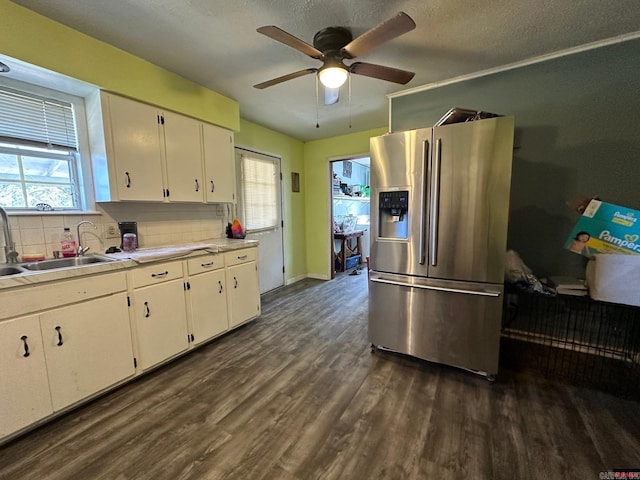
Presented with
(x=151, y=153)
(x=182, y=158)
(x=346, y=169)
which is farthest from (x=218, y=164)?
(x=346, y=169)

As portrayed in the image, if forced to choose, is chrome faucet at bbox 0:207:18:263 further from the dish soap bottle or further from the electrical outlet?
the electrical outlet

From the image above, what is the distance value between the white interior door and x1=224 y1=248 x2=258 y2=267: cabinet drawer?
0.66m

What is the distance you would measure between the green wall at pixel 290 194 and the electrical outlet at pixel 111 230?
2.00m

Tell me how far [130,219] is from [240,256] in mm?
1039

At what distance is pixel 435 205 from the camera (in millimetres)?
1974

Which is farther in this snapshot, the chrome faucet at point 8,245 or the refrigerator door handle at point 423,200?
the refrigerator door handle at point 423,200

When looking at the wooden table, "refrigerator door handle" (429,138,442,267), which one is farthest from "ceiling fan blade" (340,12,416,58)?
the wooden table

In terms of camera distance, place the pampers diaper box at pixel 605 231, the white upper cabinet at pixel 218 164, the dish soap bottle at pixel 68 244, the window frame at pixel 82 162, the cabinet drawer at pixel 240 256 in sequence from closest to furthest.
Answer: the pampers diaper box at pixel 605 231 < the dish soap bottle at pixel 68 244 < the window frame at pixel 82 162 < the cabinet drawer at pixel 240 256 < the white upper cabinet at pixel 218 164

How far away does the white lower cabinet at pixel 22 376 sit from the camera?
141 centimetres

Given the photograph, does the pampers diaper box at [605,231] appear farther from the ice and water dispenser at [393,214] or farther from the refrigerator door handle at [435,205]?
the ice and water dispenser at [393,214]

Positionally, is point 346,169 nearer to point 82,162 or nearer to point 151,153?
point 151,153

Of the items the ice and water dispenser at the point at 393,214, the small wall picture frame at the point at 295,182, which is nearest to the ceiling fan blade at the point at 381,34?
the ice and water dispenser at the point at 393,214

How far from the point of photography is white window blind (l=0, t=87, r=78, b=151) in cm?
187

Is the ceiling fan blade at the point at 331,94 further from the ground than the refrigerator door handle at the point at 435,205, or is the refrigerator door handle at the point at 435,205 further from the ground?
the ceiling fan blade at the point at 331,94
